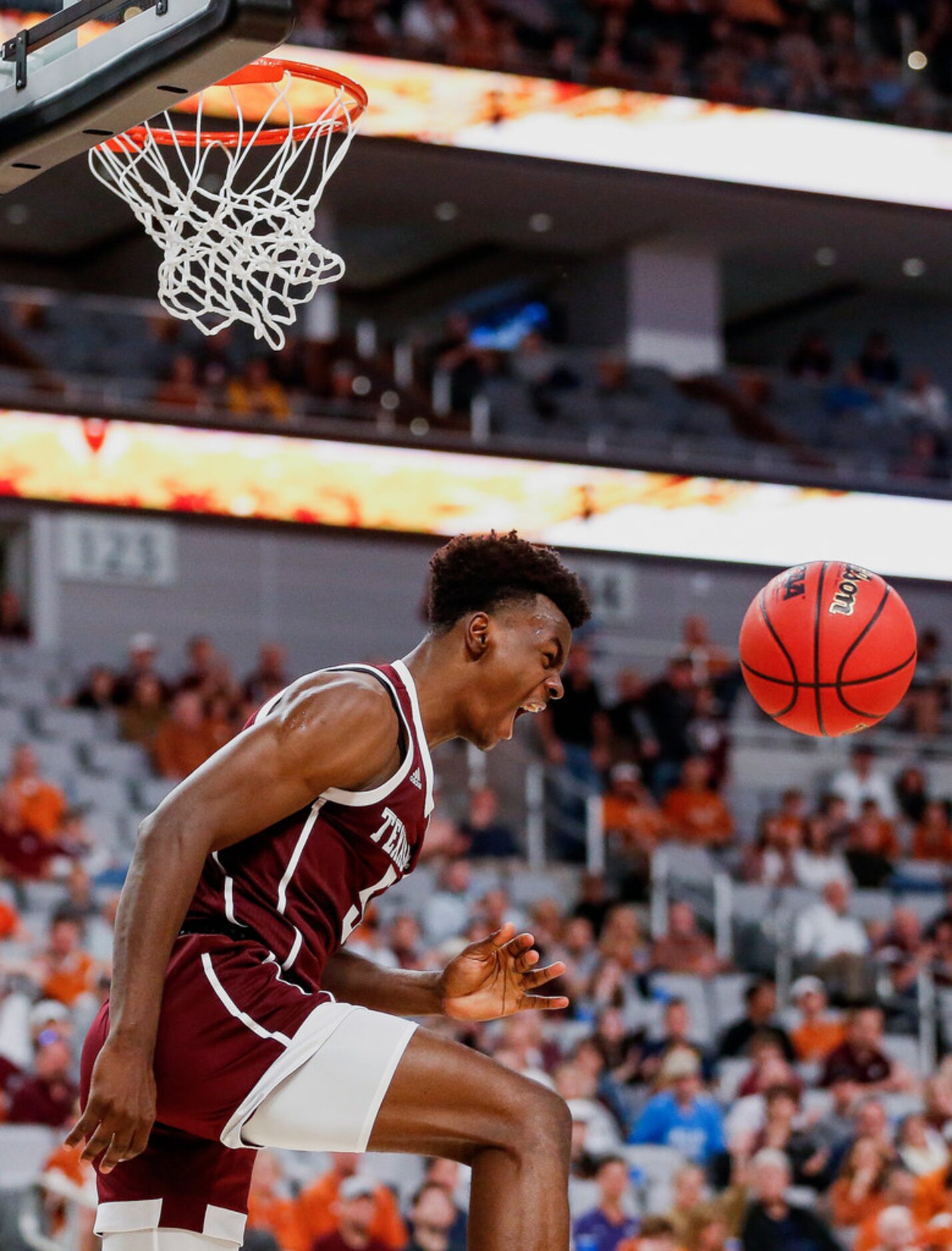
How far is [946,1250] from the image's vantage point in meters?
8.59

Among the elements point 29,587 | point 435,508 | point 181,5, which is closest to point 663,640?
point 435,508

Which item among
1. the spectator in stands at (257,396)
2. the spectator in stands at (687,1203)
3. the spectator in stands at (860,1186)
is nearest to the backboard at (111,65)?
the spectator in stands at (687,1203)

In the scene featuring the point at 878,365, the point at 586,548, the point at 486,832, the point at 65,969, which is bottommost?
the point at 65,969

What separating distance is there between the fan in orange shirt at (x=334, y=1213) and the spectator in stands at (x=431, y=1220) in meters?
0.08

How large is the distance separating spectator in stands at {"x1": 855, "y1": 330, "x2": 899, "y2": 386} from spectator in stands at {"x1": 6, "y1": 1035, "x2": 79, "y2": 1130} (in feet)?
38.7

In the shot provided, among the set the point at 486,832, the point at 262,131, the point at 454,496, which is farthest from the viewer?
the point at 454,496

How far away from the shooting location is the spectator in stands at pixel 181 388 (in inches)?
506

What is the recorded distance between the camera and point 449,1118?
3.23 meters

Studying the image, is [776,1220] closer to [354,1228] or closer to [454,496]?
[354,1228]

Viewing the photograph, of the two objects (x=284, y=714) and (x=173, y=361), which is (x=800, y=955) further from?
(x=284, y=714)

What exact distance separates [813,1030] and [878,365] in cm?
901

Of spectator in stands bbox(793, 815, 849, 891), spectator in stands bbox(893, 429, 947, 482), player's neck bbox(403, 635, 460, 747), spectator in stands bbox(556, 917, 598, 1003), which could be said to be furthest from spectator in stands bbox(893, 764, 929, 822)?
player's neck bbox(403, 635, 460, 747)

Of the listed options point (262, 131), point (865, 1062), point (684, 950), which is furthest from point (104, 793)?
point (262, 131)

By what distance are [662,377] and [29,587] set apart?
209 inches
